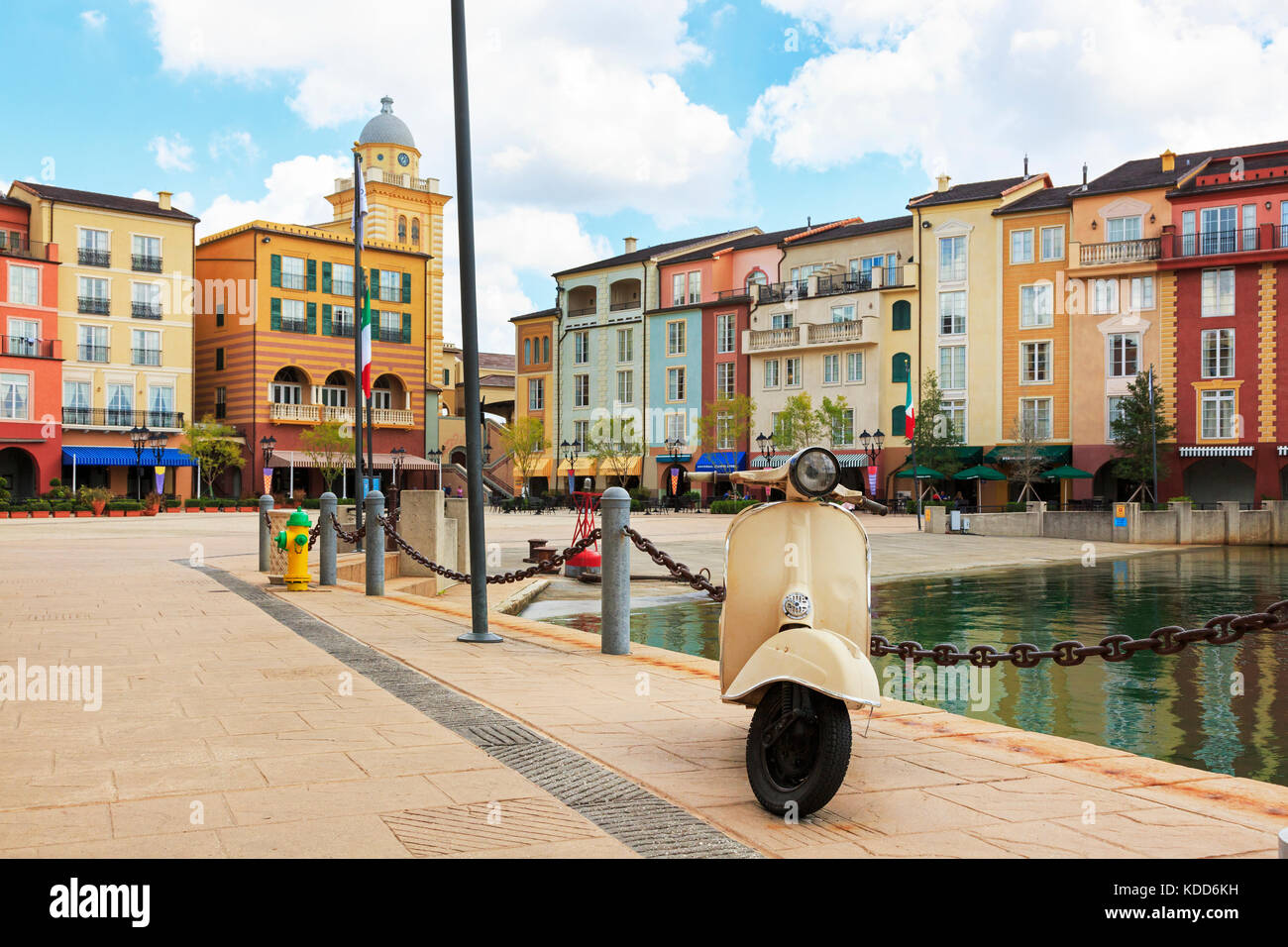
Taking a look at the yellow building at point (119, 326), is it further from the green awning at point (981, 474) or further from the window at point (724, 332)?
the green awning at point (981, 474)

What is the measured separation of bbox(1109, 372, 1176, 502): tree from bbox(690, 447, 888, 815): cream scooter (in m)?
43.8

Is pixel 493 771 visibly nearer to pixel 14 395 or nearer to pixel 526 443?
pixel 14 395

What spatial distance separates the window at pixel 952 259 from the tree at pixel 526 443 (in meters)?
25.3

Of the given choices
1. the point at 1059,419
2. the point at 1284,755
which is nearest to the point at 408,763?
the point at 1284,755

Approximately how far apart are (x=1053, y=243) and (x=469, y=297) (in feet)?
151

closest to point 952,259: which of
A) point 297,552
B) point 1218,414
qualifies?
point 1218,414

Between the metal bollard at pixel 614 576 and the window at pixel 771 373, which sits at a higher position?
the window at pixel 771 373

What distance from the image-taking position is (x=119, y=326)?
55.1 m

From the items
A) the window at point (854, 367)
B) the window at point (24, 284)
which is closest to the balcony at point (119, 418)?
the window at point (24, 284)

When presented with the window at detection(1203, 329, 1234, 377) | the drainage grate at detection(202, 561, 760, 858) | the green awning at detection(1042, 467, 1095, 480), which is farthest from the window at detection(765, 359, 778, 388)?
the drainage grate at detection(202, 561, 760, 858)

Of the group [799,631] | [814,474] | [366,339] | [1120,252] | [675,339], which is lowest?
[799,631]

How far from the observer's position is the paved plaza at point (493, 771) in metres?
3.80

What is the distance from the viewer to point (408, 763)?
15.9 feet
